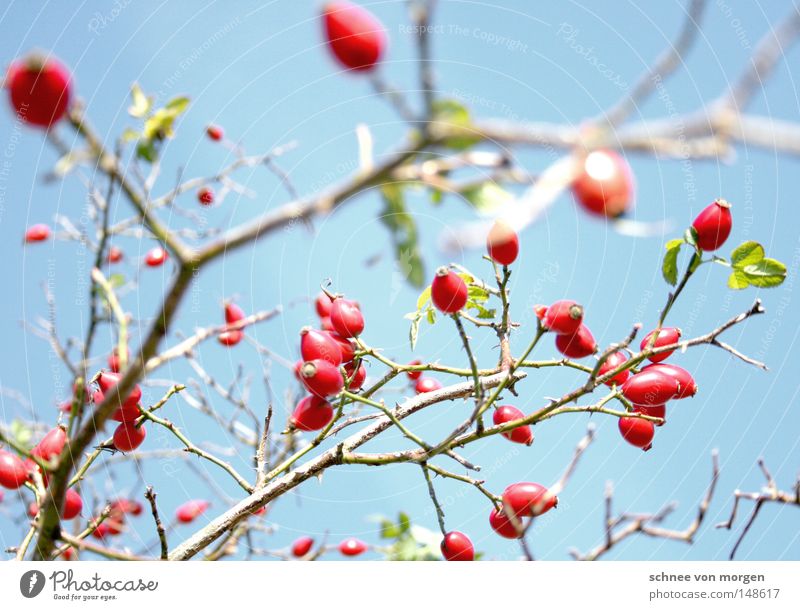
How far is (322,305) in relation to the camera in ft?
7.44

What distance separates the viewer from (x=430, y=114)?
1.92 ft

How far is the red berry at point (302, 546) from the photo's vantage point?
3055mm

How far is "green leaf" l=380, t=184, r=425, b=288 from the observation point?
814 mm

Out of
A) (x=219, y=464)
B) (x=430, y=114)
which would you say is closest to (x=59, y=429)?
(x=219, y=464)

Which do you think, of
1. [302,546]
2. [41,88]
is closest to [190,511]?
[302,546]

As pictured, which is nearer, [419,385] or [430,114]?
[430,114]

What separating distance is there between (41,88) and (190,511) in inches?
91.8

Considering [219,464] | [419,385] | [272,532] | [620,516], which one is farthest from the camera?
[272,532]

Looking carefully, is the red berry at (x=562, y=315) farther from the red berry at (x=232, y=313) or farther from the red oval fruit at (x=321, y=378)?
the red berry at (x=232, y=313)

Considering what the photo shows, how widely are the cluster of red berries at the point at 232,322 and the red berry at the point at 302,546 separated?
108 centimetres

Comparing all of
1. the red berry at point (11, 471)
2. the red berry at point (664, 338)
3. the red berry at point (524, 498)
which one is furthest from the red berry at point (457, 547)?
the red berry at point (11, 471)

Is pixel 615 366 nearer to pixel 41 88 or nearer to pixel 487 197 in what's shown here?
pixel 487 197
